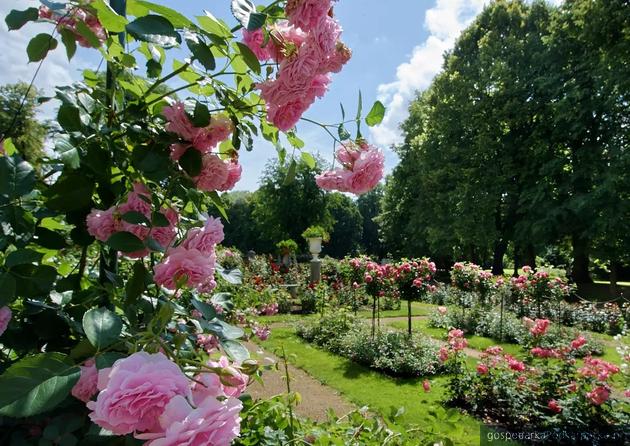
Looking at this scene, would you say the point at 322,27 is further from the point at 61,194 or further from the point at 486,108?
the point at 486,108

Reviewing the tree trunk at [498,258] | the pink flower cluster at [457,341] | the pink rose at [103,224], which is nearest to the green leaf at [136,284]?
the pink rose at [103,224]

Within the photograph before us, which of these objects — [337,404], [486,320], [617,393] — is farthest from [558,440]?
[486,320]

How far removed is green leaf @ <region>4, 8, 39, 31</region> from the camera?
82cm

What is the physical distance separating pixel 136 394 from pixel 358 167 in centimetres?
75

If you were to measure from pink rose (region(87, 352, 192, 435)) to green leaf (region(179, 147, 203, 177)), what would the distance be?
56 cm

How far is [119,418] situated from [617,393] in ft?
20.0

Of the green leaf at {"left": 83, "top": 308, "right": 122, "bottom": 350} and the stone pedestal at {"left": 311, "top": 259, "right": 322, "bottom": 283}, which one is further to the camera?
the stone pedestal at {"left": 311, "top": 259, "right": 322, "bottom": 283}

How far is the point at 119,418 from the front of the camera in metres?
0.48

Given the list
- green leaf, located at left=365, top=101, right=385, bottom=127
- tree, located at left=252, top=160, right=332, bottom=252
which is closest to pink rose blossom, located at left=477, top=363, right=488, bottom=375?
green leaf, located at left=365, top=101, right=385, bottom=127

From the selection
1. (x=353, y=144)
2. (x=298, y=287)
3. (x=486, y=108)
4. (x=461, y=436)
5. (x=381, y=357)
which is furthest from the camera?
(x=486, y=108)

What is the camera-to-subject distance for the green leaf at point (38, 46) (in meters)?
0.88

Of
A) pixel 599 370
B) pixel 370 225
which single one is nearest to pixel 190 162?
pixel 599 370

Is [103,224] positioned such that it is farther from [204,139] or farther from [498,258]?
[498,258]

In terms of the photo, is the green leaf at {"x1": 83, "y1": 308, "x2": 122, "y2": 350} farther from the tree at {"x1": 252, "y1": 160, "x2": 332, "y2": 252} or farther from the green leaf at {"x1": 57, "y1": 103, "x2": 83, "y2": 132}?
the tree at {"x1": 252, "y1": 160, "x2": 332, "y2": 252}
